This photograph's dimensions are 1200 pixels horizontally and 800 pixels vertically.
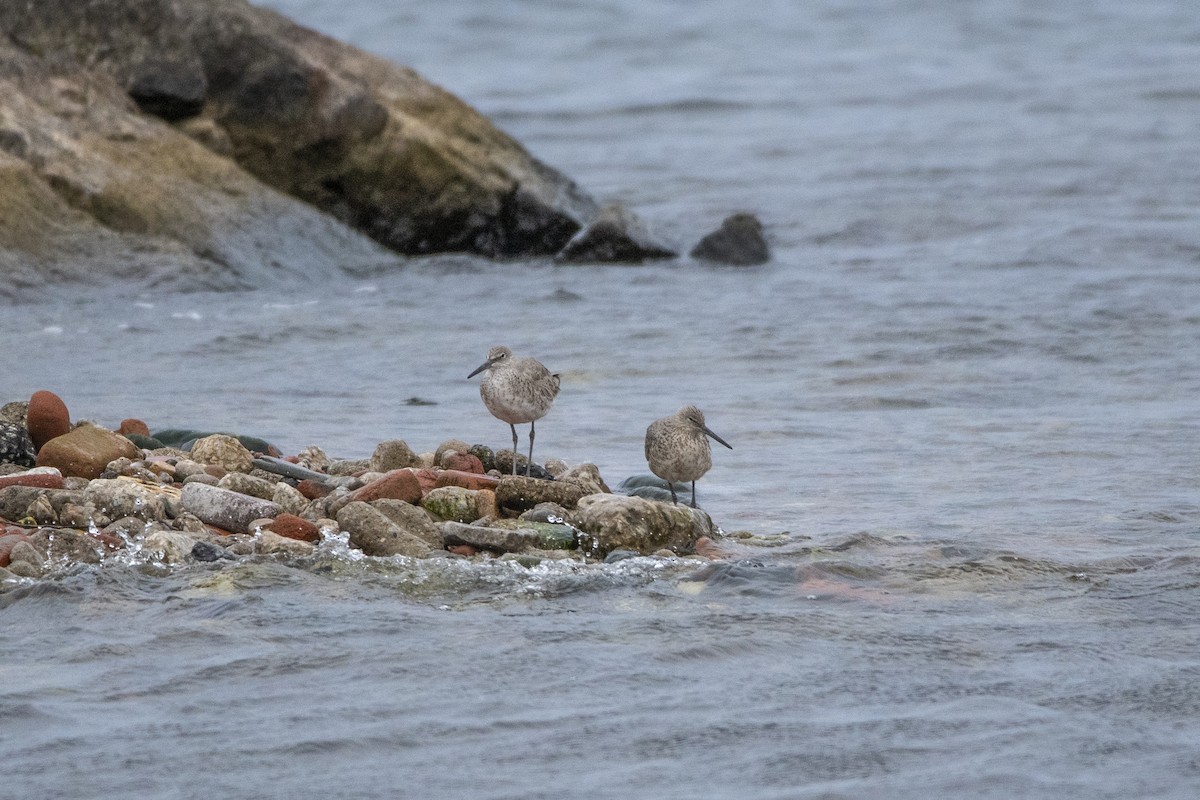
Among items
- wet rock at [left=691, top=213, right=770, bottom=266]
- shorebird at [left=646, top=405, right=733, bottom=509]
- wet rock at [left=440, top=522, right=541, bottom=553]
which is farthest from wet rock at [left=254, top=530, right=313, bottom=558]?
wet rock at [left=691, top=213, right=770, bottom=266]

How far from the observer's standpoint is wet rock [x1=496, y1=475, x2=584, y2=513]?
29.0ft

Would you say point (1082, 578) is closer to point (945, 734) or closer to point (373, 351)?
point (945, 734)

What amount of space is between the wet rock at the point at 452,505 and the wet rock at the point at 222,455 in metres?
1.22

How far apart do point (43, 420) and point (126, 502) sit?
1350 millimetres

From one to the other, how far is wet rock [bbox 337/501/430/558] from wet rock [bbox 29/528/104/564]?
115cm

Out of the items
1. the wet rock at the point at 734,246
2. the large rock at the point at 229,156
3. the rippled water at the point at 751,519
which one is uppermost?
the large rock at the point at 229,156

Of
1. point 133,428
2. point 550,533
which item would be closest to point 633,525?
point 550,533

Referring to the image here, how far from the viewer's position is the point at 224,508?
8375mm

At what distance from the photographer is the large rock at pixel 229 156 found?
51.8ft

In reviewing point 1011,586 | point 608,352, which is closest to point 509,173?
point 608,352

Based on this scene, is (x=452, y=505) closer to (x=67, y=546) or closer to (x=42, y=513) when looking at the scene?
(x=67, y=546)

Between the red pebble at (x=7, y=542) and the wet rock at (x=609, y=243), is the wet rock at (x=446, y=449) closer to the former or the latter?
the red pebble at (x=7, y=542)

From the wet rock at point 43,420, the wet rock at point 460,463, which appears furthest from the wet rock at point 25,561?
the wet rock at point 460,463

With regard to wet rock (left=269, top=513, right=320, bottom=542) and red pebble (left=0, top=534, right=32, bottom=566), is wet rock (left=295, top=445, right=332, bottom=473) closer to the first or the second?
wet rock (left=269, top=513, right=320, bottom=542)
